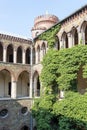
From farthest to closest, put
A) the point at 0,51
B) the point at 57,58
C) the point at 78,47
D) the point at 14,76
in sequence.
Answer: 1. the point at 0,51
2. the point at 14,76
3. the point at 57,58
4. the point at 78,47

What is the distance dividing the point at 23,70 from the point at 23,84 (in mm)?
3338

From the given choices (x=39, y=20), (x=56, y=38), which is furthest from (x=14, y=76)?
(x=39, y=20)

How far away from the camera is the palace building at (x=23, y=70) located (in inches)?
703

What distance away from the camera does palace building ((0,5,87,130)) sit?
17.8 meters

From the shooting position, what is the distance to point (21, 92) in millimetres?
25000

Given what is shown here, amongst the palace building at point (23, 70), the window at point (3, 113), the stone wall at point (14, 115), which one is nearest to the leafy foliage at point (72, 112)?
the palace building at point (23, 70)

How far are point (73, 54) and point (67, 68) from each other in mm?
1207

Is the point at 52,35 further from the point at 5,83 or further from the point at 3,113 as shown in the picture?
the point at 3,113

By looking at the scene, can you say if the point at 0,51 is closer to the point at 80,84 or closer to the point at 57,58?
the point at 57,58

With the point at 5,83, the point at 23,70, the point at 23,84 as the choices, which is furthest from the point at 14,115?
the point at 23,84

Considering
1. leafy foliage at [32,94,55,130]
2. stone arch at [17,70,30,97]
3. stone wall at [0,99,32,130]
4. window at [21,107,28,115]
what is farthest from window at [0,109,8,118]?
stone arch at [17,70,30,97]

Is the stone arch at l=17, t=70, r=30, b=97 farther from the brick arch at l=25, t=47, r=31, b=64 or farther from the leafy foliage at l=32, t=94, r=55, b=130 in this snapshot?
the leafy foliage at l=32, t=94, r=55, b=130

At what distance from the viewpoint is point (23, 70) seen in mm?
22594

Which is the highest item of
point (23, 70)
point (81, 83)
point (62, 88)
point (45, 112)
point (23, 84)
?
point (23, 70)
